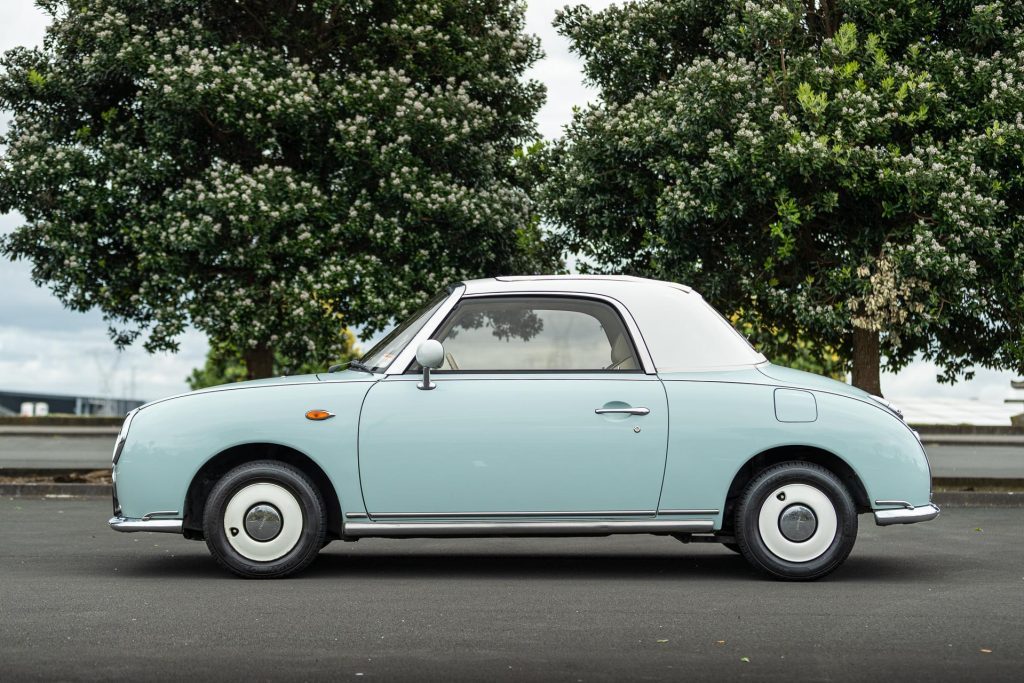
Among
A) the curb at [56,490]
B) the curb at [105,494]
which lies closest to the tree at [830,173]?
the curb at [105,494]

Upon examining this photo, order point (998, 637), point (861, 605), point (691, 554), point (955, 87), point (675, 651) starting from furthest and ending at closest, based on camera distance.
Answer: point (955, 87) → point (691, 554) → point (861, 605) → point (998, 637) → point (675, 651)

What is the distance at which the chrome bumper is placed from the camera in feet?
25.0

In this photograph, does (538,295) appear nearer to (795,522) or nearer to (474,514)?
(474,514)

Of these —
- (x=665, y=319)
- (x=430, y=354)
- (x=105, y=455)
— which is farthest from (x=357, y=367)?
(x=105, y=455)

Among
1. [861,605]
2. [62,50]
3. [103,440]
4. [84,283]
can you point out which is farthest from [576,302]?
[103,440]

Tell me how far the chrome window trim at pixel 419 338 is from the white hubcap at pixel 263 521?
3.14ft

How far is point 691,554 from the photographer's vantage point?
30.4 feet

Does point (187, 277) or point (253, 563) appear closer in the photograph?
point (253, 563)

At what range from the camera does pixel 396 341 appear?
7914 mm

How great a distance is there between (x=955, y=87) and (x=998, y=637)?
49.5 feet

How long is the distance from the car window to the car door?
105 millimetres

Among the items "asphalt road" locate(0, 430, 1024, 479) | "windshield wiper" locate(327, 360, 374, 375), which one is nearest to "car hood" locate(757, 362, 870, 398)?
"windshield wiper" locate(327, 360, 374, 375)

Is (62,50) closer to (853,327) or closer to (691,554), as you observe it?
(853,327)

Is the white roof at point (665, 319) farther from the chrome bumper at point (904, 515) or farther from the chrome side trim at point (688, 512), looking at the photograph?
the chrome bumper at point (904, 515)
